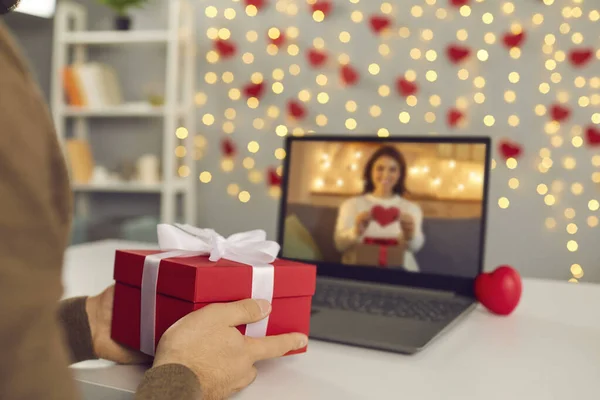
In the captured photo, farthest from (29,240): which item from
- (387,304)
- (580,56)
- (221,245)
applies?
(580,56)

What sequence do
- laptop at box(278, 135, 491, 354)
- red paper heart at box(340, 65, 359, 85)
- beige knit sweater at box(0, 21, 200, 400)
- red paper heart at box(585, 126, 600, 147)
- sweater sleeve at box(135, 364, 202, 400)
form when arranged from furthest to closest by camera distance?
red paper heart at box(340, 65, 359, 85), red paper heart at box(585, 126, 600, 147), laptop at box(278, 135, 491, 354), sweater sleeve at box(135, 364, 202, 400), beige knit sweater at box(0, 21, 200, 400)

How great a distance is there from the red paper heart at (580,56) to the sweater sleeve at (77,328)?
7.14 ft

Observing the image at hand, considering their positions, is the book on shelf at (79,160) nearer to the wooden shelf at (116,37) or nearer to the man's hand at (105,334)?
the wooden shelf at (116,37)

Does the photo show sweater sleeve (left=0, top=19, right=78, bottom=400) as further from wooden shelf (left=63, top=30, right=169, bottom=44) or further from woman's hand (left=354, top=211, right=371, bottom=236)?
wooden shelf (left=63, top=30, right=169, bottom=44)

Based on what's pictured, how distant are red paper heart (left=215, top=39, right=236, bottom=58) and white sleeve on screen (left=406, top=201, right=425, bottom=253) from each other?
73.5 inches

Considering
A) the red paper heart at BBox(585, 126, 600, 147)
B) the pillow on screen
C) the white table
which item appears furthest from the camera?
the red paper heart at BBox(585, 126, 600, 147)

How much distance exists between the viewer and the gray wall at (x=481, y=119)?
2.32 meters

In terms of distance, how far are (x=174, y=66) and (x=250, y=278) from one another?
6.92 ft

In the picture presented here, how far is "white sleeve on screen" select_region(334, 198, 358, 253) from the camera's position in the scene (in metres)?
1.07

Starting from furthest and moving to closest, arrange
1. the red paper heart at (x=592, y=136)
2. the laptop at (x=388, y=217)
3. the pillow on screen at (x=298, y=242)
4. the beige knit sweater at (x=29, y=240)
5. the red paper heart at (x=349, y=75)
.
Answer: the red paper heart at (x=349, y=75)
the red paper heart at (x=592, y=136)
the pillow on screen at (x=298, y=242)
the laptop at (x=388, y=217)
the beige knit sweater at (x=29, y=240)

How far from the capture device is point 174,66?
256 centimetres

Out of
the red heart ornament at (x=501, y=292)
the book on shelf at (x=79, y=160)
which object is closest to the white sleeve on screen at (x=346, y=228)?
the red heart ornament at (x=501, y=292)

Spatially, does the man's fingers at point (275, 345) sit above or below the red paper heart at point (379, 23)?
below

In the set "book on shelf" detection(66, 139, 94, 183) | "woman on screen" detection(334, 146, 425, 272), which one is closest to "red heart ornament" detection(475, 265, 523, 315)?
"woman on screen" detection(334, 146, 425, 272)
